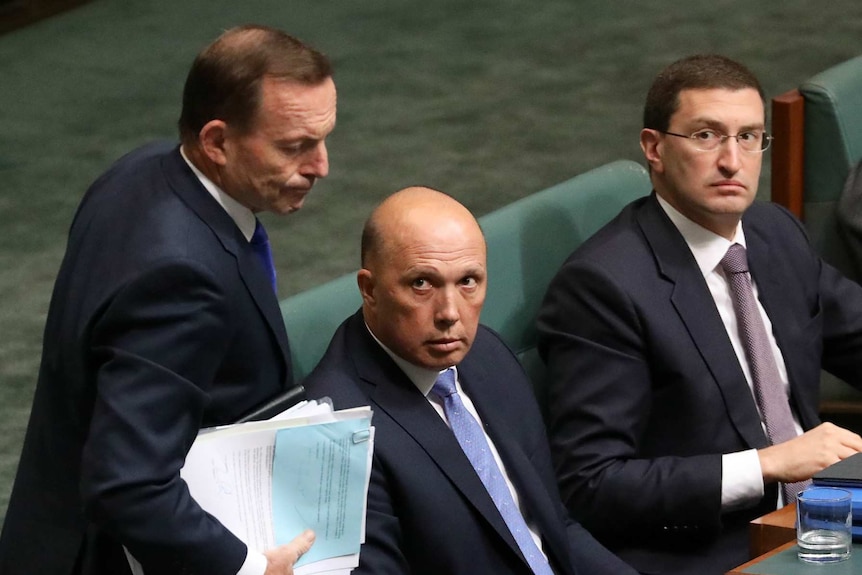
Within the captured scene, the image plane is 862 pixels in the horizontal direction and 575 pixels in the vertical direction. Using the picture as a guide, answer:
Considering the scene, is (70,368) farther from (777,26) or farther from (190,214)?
(777,26)

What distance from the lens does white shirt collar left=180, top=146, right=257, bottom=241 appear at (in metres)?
2.13

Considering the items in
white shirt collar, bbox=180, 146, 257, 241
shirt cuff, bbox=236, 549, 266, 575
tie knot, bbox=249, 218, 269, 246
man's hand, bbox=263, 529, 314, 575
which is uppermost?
white shirt collar, bbox=180, 146, 257, 241

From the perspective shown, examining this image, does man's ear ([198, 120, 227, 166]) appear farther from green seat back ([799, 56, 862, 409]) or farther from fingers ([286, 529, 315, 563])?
green seat back ([799, 56, 862, 409])

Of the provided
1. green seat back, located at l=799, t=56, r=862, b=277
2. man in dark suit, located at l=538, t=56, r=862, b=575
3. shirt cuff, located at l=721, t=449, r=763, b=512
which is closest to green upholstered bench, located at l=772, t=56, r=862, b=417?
green seat back, located at l=799, t=56, r=862, b=277

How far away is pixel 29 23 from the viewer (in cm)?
753

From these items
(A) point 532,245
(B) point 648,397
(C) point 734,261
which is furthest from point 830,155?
(B) point 648,397

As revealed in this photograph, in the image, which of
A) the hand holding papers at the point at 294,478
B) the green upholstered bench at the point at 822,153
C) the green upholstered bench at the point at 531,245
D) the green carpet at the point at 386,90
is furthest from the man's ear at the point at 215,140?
the green carpet at the point at 386,90

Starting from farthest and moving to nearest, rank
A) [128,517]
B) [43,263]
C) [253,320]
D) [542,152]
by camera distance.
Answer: [542,152], [43,263], [253,320], [128,517]

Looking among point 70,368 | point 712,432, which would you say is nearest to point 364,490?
point 70,368

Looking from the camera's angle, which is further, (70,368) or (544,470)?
(544,470)

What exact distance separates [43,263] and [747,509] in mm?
2872

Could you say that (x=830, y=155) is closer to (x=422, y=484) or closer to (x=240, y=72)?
(x=422, y=484)

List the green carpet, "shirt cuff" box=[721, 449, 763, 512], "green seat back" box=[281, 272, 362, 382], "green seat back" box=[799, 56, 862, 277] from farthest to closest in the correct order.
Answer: the green carpet, "green seat back" box=[799, 56, 862, 277], "shirt cuff" box=[721, 449, 763, 512], "green seat back" box=[281, 272, 362, 382]

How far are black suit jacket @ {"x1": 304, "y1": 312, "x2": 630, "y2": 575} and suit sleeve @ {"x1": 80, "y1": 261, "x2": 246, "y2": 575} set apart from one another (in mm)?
424
